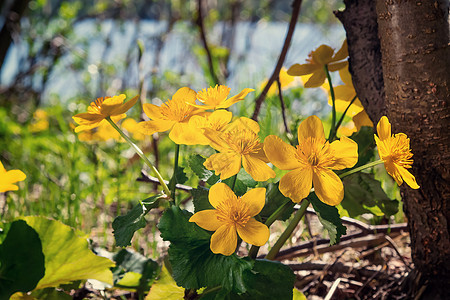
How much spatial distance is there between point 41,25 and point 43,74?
0.49m

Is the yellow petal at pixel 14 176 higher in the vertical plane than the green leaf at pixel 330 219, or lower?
lower

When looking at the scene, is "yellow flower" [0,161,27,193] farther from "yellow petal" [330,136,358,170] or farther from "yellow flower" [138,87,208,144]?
"yellow petal" [330,136,358,170]

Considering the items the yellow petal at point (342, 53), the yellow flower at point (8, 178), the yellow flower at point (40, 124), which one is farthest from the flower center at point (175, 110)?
the yellow flower at point (40, 124)

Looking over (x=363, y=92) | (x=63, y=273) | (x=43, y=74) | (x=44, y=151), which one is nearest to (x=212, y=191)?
(x=63, y=273)

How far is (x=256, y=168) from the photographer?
0.53 metres

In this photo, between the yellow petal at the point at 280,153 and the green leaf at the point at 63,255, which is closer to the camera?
the yellow petal at the point at 280,153

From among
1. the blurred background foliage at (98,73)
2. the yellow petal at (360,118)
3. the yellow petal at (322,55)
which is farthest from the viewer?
the blurred background foliage at (98,73)

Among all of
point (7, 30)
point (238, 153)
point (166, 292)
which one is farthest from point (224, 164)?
point (7, 30)

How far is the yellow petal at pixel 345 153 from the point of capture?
0.53 metres

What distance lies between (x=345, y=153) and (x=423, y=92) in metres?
0.28

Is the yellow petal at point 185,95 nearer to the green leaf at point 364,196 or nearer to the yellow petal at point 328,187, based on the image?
the yellow petal at point 328,187

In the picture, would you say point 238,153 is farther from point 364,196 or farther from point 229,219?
point 364,196

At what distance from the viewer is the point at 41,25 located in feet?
11.8

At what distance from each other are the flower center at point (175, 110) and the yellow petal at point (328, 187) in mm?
191
